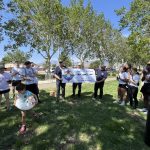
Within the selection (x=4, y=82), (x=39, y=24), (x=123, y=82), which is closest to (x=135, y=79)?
(x=123, y=82)

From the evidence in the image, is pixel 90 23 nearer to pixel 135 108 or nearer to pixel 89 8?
pixel 89 8

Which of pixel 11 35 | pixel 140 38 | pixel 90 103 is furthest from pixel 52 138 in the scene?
pixel 11 35

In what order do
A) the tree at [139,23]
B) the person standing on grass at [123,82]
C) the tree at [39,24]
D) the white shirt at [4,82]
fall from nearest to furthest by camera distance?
the white shirt at [4,82]
the person standing on grass at [123,82]
the tree at [139,23]
the tree at [39,24]

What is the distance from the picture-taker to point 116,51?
7912cm

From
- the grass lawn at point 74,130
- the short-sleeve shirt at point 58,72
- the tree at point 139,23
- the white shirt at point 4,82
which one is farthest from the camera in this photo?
the tree at point 139,23

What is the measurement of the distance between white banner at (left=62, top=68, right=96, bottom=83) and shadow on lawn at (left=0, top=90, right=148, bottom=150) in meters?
3.21

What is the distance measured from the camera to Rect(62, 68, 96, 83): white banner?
14.4m

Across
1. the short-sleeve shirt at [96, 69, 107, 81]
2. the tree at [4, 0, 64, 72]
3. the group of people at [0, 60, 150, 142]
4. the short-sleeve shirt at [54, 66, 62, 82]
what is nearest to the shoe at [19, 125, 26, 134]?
the group of people at [0, 60, 150, 142]

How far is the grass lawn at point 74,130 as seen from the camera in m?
7.76

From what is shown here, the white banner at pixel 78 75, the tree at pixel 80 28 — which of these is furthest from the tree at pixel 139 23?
the tree at pixel 80 28

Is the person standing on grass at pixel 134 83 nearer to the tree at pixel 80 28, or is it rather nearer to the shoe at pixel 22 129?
the shoe at pixel 22 129

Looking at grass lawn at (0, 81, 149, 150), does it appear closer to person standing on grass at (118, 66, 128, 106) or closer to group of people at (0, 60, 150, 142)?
group of people at (0, 60, 150, 142)

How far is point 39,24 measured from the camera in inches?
1754

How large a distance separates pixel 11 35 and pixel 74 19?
11.0 m
